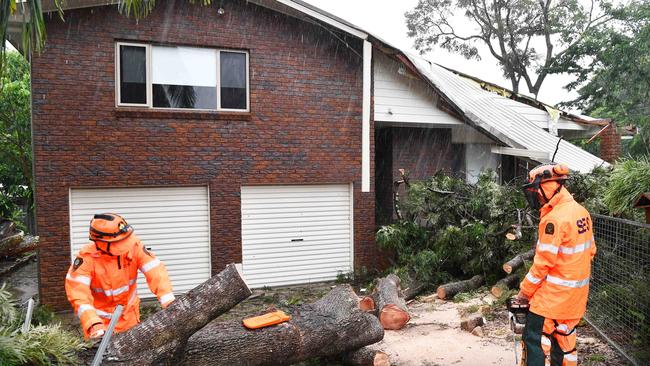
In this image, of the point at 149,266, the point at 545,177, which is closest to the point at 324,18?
the point at 545,177

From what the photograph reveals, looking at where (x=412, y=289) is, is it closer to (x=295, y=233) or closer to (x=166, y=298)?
(x=295, y=233)

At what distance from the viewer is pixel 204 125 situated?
360 inches

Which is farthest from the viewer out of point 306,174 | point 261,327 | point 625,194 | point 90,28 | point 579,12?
point 579,12

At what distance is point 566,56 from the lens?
22.6 meters

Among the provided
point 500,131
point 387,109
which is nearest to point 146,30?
point 387,109

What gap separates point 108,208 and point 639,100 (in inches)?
810

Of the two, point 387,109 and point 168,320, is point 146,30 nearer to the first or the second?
point 387,109

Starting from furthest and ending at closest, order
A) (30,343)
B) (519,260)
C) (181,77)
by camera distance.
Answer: (181,77) < (519,260) < (30,343)

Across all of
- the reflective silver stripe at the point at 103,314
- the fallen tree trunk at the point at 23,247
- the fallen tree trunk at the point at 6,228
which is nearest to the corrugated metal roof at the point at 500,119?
the reflective silver stripe at the point at 103,314

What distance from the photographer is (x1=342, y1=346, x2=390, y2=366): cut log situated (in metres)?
5.01

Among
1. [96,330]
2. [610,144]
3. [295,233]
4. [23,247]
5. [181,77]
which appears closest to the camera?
[96,330]

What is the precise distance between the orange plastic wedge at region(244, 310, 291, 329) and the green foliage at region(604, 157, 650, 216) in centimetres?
360

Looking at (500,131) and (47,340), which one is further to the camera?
(500,131)

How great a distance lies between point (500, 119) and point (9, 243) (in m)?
13.3
